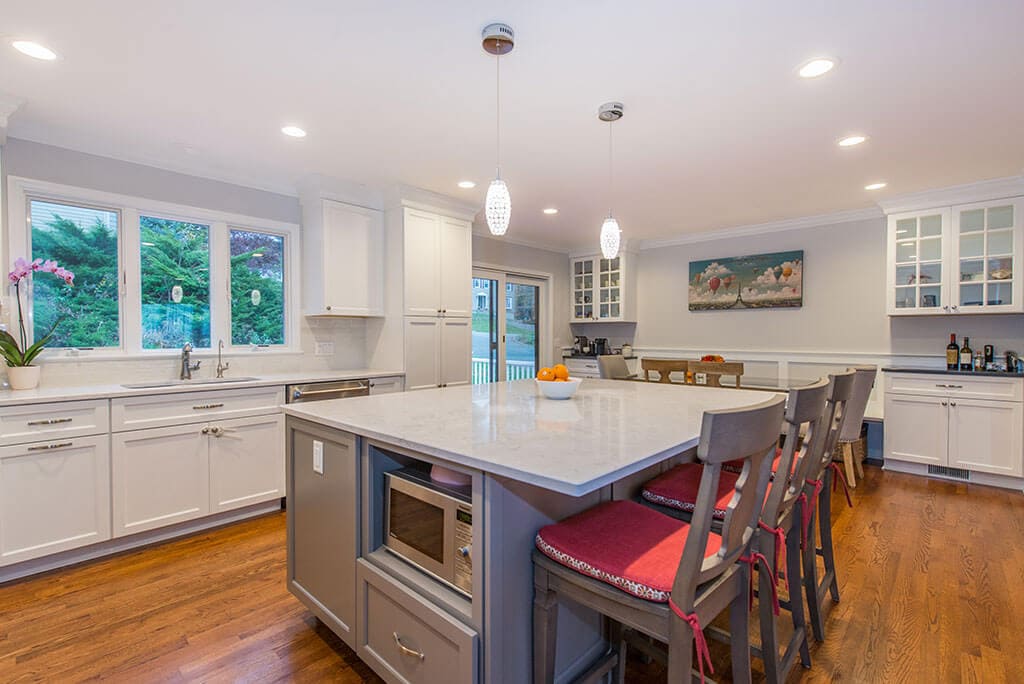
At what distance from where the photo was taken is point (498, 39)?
6.18ft

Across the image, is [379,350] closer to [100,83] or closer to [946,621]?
[100,83]

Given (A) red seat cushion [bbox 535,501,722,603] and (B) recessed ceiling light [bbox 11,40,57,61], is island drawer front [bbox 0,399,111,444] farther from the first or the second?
(A) red seat cushion [bbox 535,501,722,603]

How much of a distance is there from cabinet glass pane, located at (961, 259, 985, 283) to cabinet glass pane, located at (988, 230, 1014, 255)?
109 mm

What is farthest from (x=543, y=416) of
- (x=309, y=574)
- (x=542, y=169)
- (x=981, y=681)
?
(x=542, y=169)

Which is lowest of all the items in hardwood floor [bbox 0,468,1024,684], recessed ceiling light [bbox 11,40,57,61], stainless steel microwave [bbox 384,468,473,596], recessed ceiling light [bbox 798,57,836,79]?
hardwood floor [bbox 0,468,1024,684]

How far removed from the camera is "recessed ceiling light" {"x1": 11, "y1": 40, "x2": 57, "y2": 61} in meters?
1.95

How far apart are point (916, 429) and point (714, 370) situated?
1.98 metres

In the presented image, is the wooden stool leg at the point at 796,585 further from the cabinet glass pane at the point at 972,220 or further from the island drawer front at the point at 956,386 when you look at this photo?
the cabinet glass pane at the point at 972,220

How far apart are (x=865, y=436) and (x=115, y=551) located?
5.89 meters

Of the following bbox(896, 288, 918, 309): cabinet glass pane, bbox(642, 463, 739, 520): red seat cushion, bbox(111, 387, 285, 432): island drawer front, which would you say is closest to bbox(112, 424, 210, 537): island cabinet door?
bbox(111, 387, 285, 432): island drawer front

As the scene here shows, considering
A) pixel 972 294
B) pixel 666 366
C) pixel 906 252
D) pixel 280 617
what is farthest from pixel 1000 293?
pixel 280 617

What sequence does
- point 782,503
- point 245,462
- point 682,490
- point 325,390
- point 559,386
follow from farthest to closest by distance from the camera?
point 325,390, point 245,462, point 559,386, point 682,490, point 782,503

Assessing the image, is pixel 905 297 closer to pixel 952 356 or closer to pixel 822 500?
pixel 952 356

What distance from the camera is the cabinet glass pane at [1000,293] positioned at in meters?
3.80
